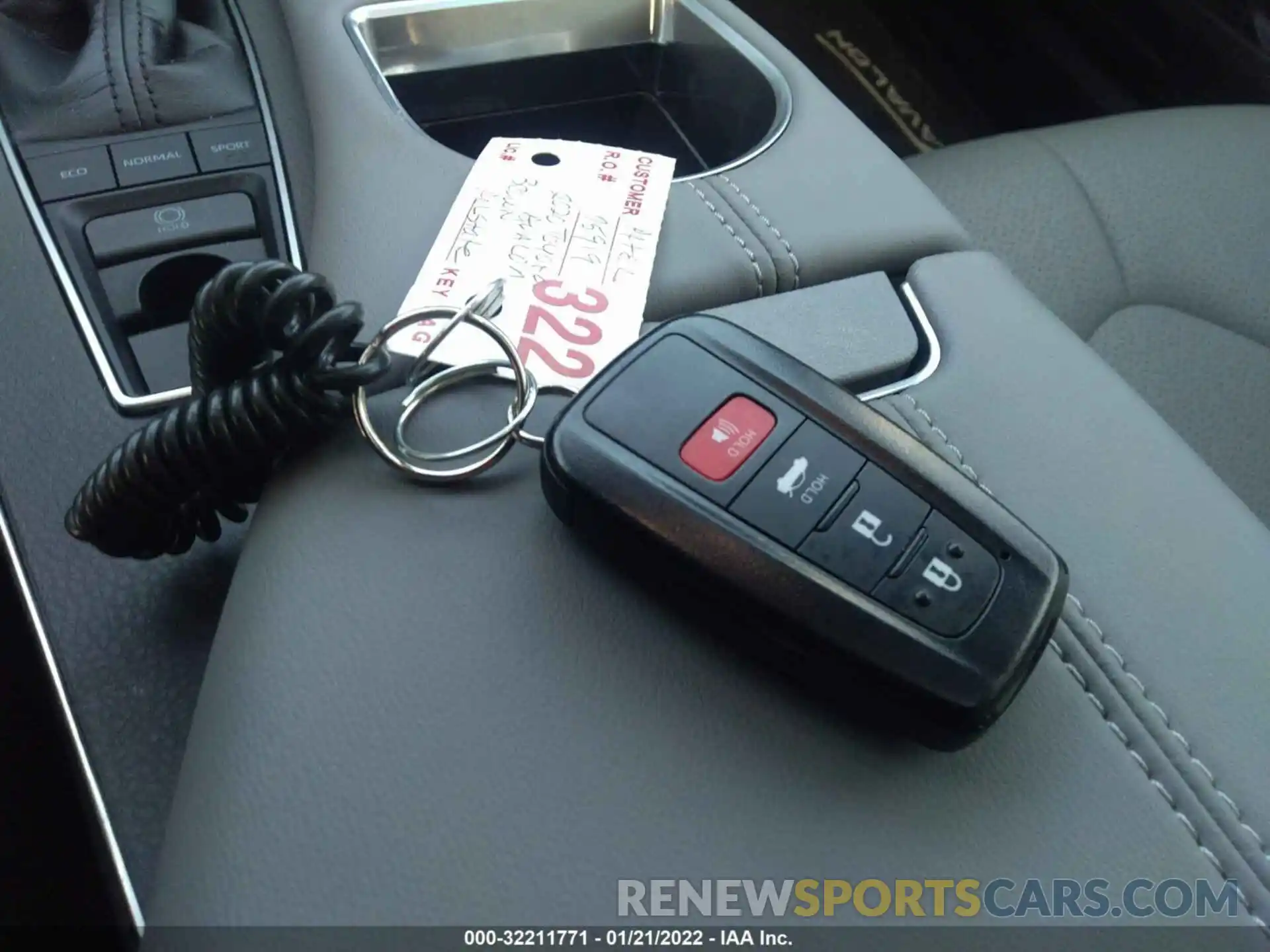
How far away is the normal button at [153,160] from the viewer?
26.9 inches

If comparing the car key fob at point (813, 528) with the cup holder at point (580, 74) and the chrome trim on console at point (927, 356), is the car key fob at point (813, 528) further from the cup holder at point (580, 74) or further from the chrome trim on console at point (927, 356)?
the cup holder at point (580, 74)

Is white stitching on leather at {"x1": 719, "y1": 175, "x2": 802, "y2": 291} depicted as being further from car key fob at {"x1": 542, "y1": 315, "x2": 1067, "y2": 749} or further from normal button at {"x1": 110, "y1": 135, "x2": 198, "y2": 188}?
normal button at {"x1": 110, "y1": 135, "x2": 198, "y2": 188}

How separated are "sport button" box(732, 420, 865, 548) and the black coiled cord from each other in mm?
186

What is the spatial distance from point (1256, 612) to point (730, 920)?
0.90 ft

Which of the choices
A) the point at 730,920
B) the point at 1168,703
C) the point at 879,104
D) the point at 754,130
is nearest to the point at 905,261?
the point at 754,130

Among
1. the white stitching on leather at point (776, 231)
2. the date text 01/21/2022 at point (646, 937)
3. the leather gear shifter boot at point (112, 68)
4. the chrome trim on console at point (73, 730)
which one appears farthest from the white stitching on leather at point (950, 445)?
the leather gear shifter boot at point (112, 68)

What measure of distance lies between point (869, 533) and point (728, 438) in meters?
0.07

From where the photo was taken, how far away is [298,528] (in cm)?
47

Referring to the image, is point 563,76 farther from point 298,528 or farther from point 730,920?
point 730,920

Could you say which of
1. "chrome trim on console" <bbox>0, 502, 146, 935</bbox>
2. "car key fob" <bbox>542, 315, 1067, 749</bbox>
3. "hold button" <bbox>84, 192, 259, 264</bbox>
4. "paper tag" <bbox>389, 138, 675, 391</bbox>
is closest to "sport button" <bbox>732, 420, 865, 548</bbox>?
"car key fob" <bbox>542, 315, 1067, 749</bbox>

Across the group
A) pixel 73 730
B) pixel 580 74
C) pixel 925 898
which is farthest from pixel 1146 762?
pixel 580 74

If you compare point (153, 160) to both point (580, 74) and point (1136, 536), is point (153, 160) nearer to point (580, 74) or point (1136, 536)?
point (580, 74)

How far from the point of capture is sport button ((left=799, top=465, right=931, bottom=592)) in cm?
42

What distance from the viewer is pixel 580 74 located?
799mm
